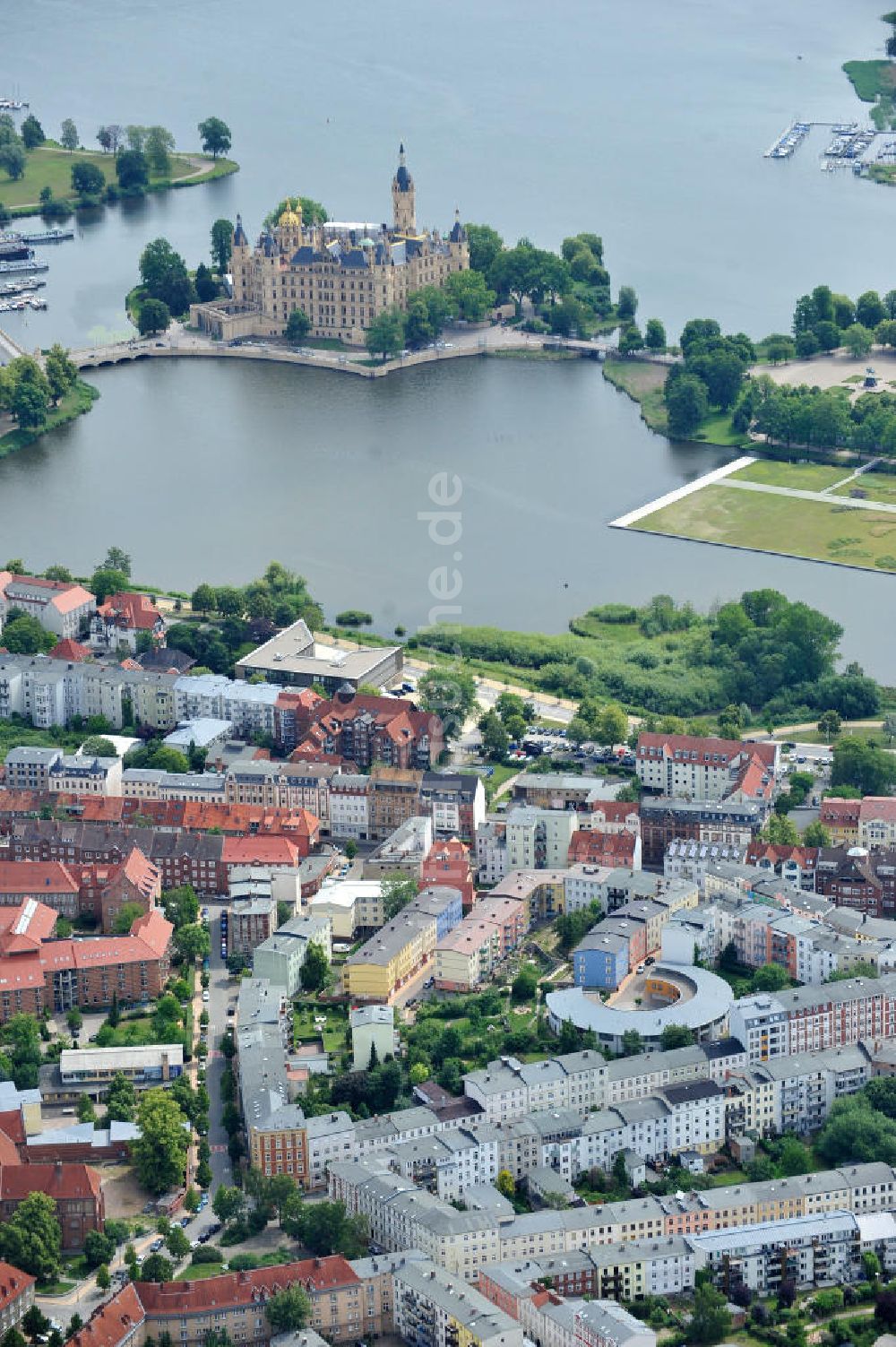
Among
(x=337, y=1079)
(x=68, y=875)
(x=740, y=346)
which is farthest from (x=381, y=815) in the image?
(x=740, y=346)

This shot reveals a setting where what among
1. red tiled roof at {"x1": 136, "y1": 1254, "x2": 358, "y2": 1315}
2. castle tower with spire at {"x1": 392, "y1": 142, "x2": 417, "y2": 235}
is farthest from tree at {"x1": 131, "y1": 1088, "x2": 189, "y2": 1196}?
castle tower with spire at {"x1": 392, "y1": 142, "x2": 417, "y2": 235}

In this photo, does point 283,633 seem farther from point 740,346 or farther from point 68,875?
point 740,346

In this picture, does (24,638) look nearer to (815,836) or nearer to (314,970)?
(314,970)

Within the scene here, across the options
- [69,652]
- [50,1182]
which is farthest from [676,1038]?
[69,652]

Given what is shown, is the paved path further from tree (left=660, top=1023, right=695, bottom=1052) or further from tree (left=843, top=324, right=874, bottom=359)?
tree (left=660, top=1023, right=695, bottom=1052)

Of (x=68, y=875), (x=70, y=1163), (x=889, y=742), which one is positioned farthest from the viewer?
(x=889, y=742)

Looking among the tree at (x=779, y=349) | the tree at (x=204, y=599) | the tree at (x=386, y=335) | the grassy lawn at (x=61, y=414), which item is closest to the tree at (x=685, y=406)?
the tree at (x=779, y=349)
